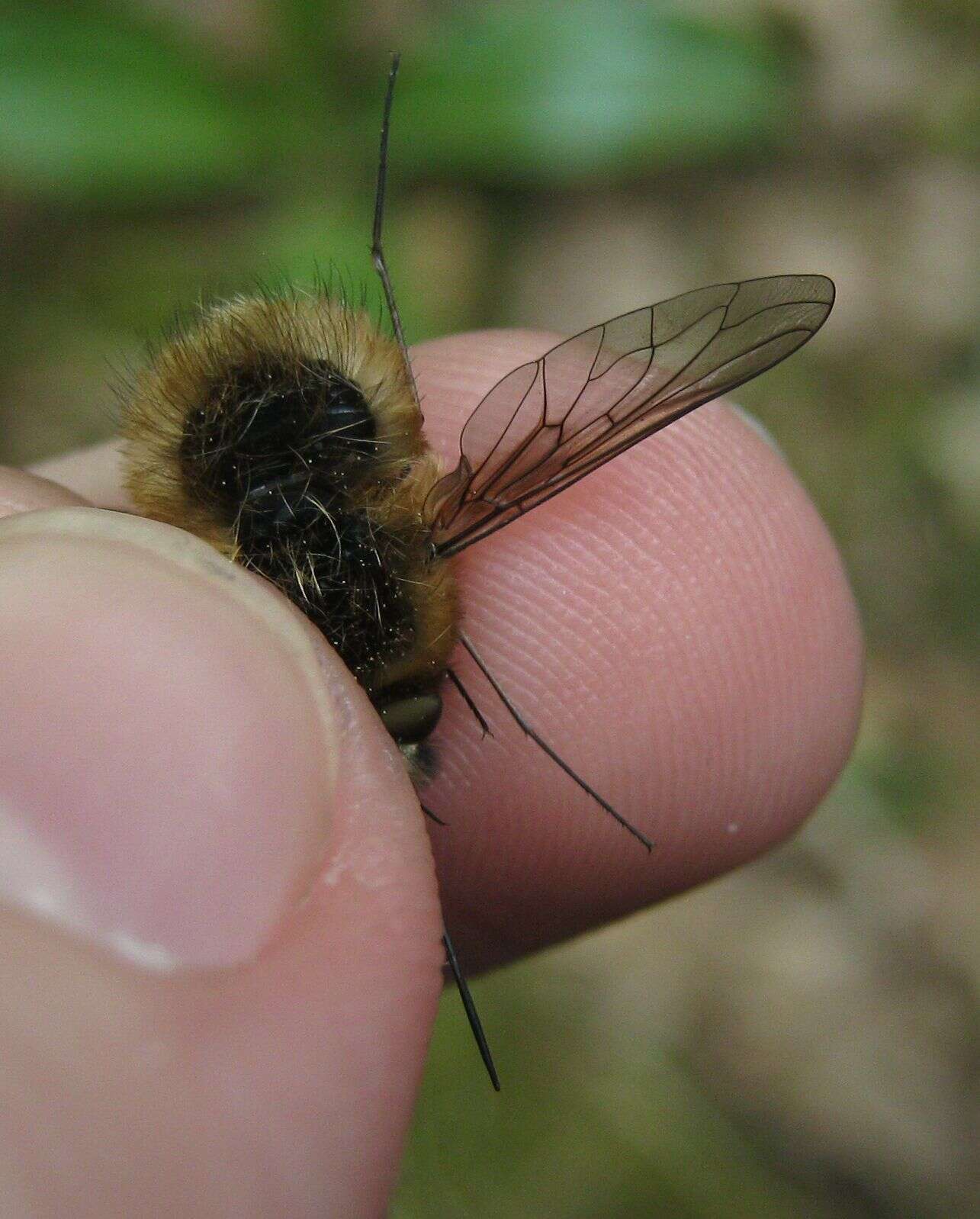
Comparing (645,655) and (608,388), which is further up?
(608,388)

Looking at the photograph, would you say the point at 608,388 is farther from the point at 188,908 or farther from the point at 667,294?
the point at 667,294

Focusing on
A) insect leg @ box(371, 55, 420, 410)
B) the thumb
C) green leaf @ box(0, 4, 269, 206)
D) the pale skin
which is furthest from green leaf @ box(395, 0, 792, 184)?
the thumb

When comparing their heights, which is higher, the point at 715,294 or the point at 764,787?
the point at 715,294

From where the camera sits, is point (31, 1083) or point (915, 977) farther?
point (915, 977)

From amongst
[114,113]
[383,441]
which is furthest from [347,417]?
[114,113]

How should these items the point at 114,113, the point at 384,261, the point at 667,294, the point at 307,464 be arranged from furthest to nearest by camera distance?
1. the point at 667,294
2. the point at 114,113
3. the point at 384,261
4. the point at 307,464

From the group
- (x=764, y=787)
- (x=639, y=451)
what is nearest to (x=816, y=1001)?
(x=764, y=787)

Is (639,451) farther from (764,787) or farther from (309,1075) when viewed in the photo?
(309,1075)

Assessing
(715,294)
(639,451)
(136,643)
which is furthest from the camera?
(639,451)

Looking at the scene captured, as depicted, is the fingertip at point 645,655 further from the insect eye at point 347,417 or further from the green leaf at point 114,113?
the green leaf at point 114,113
